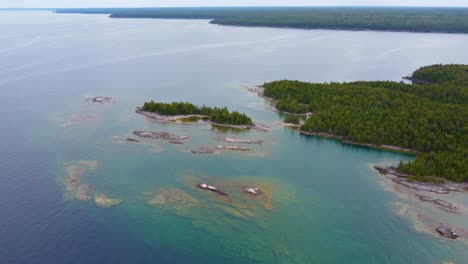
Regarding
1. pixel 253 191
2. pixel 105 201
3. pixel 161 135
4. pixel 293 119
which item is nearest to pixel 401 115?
pixel 293 119

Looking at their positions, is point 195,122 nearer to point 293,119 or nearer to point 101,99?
point 293,119

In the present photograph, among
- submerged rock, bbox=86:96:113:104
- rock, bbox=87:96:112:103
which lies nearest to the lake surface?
submerged rock, bbox=86:96:113:104

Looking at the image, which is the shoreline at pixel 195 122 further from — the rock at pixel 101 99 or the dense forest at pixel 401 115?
the rock at pixel 101 99

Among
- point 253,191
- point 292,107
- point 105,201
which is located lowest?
point 105,201

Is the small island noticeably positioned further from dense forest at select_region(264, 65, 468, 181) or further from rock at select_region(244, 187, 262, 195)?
rock at select_region(244, 187, 262, 195)

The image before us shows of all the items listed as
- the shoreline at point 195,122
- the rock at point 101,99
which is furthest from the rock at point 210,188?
the rock at point 101,99

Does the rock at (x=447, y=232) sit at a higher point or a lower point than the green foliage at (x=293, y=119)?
lower

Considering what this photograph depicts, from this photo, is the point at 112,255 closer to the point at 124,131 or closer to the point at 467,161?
the point at 124,131
